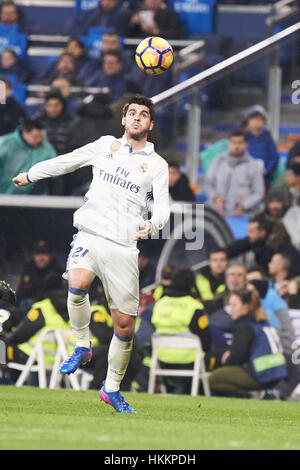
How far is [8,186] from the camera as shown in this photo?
13.4 metres

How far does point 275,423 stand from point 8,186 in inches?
222

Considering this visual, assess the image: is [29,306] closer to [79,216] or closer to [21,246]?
[21,246]

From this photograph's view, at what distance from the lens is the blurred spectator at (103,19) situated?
17344mm

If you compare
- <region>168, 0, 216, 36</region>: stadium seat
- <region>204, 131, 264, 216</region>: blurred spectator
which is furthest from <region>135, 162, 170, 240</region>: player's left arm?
<region>168, 0, 216, 36</region>: stadium seat

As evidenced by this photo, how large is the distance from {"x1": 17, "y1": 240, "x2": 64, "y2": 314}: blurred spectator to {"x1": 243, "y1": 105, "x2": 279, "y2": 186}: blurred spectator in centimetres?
273

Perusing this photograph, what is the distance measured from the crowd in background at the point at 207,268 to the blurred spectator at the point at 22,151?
13mm

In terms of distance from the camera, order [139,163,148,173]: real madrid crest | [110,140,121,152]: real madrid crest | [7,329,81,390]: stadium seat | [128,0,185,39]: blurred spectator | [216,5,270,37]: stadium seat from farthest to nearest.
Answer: [128,0,185,39]: blurred spectator < [216,5,270,37]: stadium seat < [7,329,81,390]: stadium seat < [110,140,121,152]: real madrid crest < [139,163,148,173]: real madrid crest

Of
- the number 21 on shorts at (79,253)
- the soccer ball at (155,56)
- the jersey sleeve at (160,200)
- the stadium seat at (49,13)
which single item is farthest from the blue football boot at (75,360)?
the stadium seat at (49,13)

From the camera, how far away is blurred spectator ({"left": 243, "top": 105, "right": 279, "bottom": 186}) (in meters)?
13.6

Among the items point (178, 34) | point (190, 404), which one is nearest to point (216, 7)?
point (178, 34)

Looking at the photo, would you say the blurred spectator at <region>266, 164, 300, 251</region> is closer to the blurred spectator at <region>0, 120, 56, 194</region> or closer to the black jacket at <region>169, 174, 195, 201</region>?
the black jacket at <region>169, 174, 195, 201</region>

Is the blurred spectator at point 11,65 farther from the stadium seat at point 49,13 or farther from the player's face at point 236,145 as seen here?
the player's face at point 236,145

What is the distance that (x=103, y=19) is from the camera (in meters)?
17.7

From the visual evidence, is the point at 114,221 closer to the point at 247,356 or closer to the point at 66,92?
the point at 247,356
